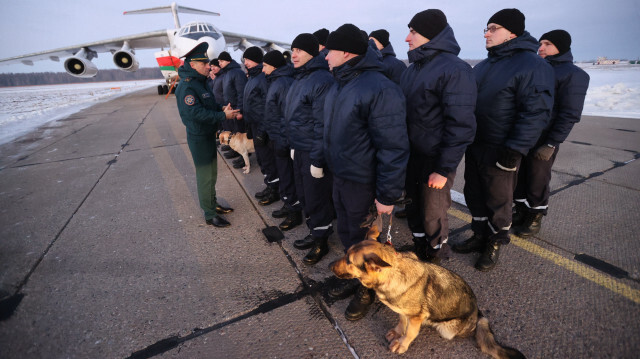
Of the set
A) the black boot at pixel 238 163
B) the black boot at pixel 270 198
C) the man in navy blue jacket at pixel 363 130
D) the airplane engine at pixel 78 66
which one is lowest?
the black boot at pixel 270 198

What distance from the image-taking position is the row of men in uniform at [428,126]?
192 centimetres

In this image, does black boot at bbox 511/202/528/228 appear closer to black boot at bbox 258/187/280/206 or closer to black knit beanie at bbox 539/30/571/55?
black knit beanie at bbox 539/30/571/55

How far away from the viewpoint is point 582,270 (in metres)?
2.36

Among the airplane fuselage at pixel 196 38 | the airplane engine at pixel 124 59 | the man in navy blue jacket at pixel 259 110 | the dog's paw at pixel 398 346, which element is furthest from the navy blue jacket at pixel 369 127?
the airplane engine at pixel 124 59

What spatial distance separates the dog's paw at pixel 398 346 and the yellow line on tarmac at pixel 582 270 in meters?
1.81

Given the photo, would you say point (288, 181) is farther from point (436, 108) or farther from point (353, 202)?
point (436, 108)

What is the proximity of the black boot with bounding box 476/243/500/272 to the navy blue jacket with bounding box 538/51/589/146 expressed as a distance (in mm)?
1231

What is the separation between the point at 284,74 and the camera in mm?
3414

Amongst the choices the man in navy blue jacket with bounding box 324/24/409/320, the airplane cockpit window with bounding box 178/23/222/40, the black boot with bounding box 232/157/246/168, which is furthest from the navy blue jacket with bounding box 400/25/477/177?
the airplane cockpit window with bounding box 178/23/222/40

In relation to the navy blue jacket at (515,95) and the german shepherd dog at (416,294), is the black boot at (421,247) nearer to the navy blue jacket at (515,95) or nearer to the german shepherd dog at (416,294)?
the german shepherd dog at (416,294)

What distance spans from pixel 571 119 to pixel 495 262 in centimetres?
161

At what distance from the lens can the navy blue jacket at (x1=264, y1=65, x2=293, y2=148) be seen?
10.9ft

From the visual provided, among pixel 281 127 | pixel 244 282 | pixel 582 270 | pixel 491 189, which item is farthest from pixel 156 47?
pixel 582 270

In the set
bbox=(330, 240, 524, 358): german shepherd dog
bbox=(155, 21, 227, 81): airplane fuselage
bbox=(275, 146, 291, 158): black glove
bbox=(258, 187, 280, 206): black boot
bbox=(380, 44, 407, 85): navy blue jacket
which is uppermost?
bbox=(155, 21, 227, 81): airplane fuselage
